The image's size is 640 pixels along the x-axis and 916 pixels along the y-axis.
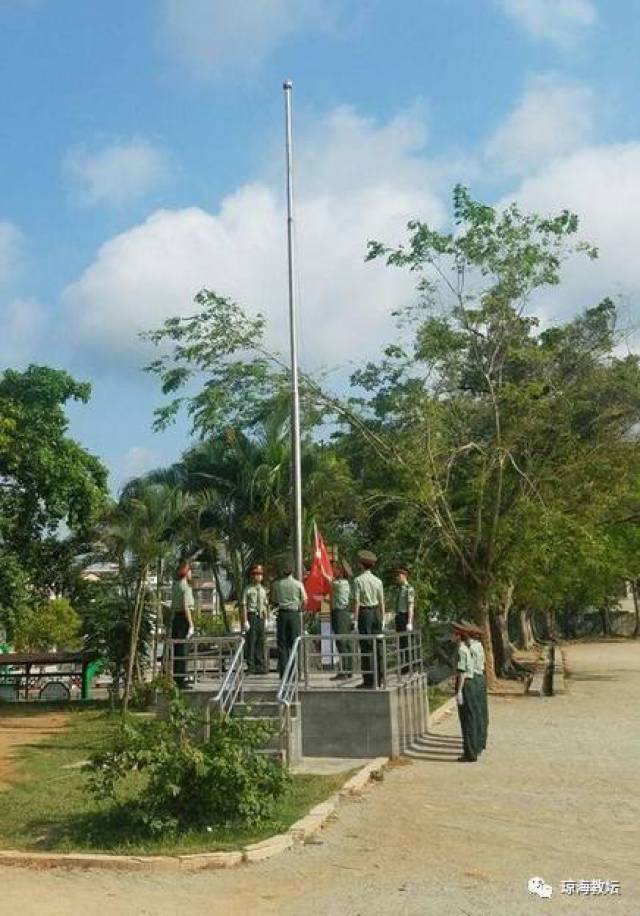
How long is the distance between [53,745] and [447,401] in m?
11.6

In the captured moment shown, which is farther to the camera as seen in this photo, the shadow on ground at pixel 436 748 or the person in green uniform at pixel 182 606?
the person in green uniform at pixel 182 606

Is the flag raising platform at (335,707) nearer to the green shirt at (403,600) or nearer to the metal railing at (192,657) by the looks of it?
the metal railing at (192,657)

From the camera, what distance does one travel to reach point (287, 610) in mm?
15609

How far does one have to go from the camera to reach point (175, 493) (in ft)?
85.7

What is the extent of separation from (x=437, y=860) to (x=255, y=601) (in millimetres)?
8489

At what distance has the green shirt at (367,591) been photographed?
15.1 metres

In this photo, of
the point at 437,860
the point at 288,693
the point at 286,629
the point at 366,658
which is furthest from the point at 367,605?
the point at 437,860

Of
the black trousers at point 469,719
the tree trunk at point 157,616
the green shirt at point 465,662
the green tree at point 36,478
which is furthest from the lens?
the tree trunk at point 157,616

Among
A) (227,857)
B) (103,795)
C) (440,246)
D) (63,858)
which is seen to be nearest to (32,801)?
(103,795)

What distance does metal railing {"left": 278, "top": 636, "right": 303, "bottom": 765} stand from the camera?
40.7 feet

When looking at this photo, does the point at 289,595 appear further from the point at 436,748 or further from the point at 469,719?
the point at 469,719

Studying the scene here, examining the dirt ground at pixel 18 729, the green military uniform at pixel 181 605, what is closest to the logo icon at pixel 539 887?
the dirt ground at pixel 18 729

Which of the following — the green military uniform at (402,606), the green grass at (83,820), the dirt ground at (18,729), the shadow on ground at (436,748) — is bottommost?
the green grass at (83,820)

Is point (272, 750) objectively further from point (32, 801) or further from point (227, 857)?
point (227, 857)
